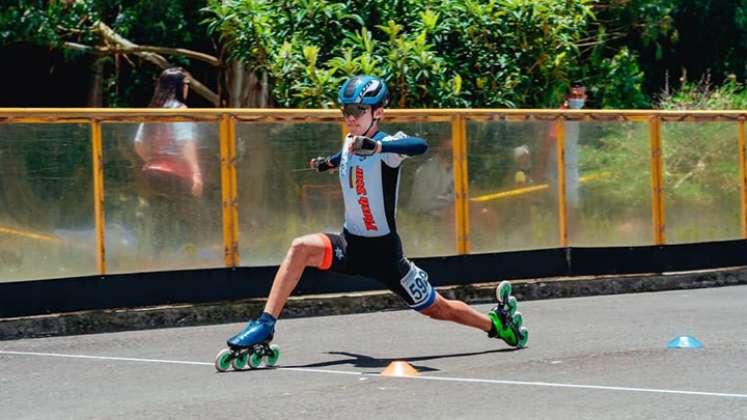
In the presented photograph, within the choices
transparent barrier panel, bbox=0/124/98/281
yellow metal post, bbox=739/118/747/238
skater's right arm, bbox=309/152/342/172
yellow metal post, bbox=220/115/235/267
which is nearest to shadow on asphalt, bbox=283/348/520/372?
skater's right arm, bbox=309/152/342/172

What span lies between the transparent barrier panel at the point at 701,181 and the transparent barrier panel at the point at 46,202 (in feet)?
19.3

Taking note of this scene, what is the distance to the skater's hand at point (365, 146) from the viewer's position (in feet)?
28.3

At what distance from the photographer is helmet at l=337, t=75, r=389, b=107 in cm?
912

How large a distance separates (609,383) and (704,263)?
22.2 ft

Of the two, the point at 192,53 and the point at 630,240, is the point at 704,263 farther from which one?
the point at 192,53

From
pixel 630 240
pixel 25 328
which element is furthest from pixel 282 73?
pixel 25 328

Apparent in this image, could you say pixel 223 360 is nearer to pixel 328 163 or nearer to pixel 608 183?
pixel 328 163

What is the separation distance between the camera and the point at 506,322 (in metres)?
9.64

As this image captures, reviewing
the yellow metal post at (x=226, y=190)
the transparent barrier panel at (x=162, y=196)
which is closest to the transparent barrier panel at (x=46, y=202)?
the transparent barrier panel at (x=162, y=196)

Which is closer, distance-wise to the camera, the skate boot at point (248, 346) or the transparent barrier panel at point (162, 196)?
the skate boot at point (248, 346)

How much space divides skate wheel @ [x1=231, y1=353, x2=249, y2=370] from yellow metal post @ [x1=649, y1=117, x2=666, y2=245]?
21.1 ft

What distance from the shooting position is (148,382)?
28.2 ft

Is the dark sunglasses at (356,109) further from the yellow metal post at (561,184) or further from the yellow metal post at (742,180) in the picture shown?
the yellow metal post at (742,180)

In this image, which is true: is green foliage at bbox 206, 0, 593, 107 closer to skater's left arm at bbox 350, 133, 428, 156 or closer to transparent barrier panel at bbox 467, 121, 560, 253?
transparent barrier panel at bbox 467, 121, 560, 253
